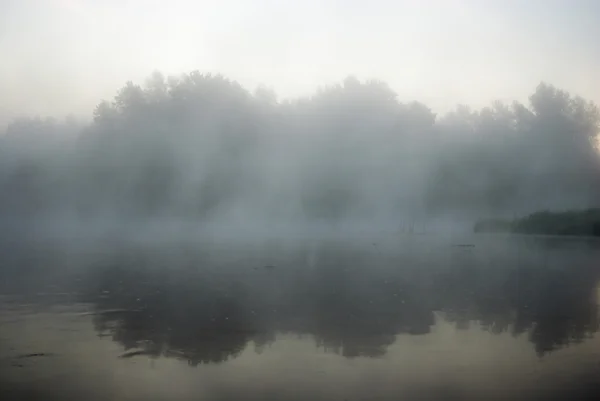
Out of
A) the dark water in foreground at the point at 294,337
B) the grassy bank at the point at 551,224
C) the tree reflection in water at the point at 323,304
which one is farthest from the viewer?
the grassy bank at the point at 551,224

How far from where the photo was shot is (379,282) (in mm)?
24500

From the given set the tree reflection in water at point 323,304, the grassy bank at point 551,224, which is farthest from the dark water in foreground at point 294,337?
the grassy bank at point 551,224

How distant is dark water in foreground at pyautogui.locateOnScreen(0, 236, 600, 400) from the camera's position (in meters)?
9.85

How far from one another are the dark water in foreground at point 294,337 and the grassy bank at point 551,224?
5760cm

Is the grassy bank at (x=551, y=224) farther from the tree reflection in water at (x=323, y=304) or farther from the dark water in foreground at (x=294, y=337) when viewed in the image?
the dark water in foreground at (x=294, y=337)

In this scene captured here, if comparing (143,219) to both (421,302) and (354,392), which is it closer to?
(421,302)

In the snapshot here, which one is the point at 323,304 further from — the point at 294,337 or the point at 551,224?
the point at 551,224

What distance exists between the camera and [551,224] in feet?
283

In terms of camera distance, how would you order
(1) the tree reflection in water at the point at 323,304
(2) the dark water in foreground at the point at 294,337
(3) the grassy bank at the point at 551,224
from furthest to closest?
(3) the grassy bank at the point at 551,224 < (1) the tree reflection in water at the point at 323,304 < (2) the dark water in foreground at the point at 294,337

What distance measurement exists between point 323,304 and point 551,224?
7776 cm

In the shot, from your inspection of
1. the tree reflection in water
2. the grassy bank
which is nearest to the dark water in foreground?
the tree reflection in water

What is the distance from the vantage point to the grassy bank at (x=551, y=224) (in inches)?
3059

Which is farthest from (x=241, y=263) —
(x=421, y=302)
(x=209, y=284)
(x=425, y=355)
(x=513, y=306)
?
(x=425, y=355)

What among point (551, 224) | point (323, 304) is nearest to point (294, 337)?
point (323, 304)
